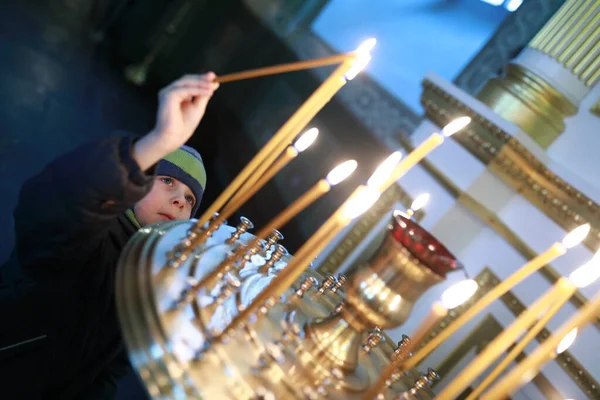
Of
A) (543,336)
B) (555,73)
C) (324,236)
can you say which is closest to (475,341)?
(543,336)

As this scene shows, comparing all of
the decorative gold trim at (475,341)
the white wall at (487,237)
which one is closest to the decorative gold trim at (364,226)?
the white wall at (487,237)

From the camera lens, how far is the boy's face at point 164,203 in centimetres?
118

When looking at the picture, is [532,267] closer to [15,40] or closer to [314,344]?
[314,344]

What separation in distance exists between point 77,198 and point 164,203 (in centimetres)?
43

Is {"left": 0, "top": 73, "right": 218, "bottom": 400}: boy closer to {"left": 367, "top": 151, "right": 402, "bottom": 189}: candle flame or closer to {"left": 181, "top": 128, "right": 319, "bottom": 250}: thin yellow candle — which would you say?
{"left": 181, "top": 128, "right": 319, "bottom": 250}: thin yellow candle

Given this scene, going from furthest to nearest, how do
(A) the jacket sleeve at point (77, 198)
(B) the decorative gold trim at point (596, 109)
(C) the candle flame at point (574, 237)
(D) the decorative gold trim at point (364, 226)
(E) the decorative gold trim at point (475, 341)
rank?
(D) the decorative gold trim at point (364, 226)
(B) the decorative gold trim at point (596, 109)
(E) the decorative gold trim at point (475, 341)
(A) the jacket sleeve at point (77, 198)
(C) the candle flame at point (574, 237)

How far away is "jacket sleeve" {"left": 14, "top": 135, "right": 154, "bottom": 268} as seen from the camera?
764 mm

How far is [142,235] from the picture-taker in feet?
2.54

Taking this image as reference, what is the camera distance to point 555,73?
1.67 metres

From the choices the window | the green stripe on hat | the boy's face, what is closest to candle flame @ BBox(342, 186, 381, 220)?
the boy's face

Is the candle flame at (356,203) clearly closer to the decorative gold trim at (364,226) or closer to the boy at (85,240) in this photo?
the boy at (85,240)

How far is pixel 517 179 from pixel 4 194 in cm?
209

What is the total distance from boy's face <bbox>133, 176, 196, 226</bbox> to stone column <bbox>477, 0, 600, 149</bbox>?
1.13 metres

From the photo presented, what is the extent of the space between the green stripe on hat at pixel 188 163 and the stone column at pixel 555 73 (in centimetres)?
106
